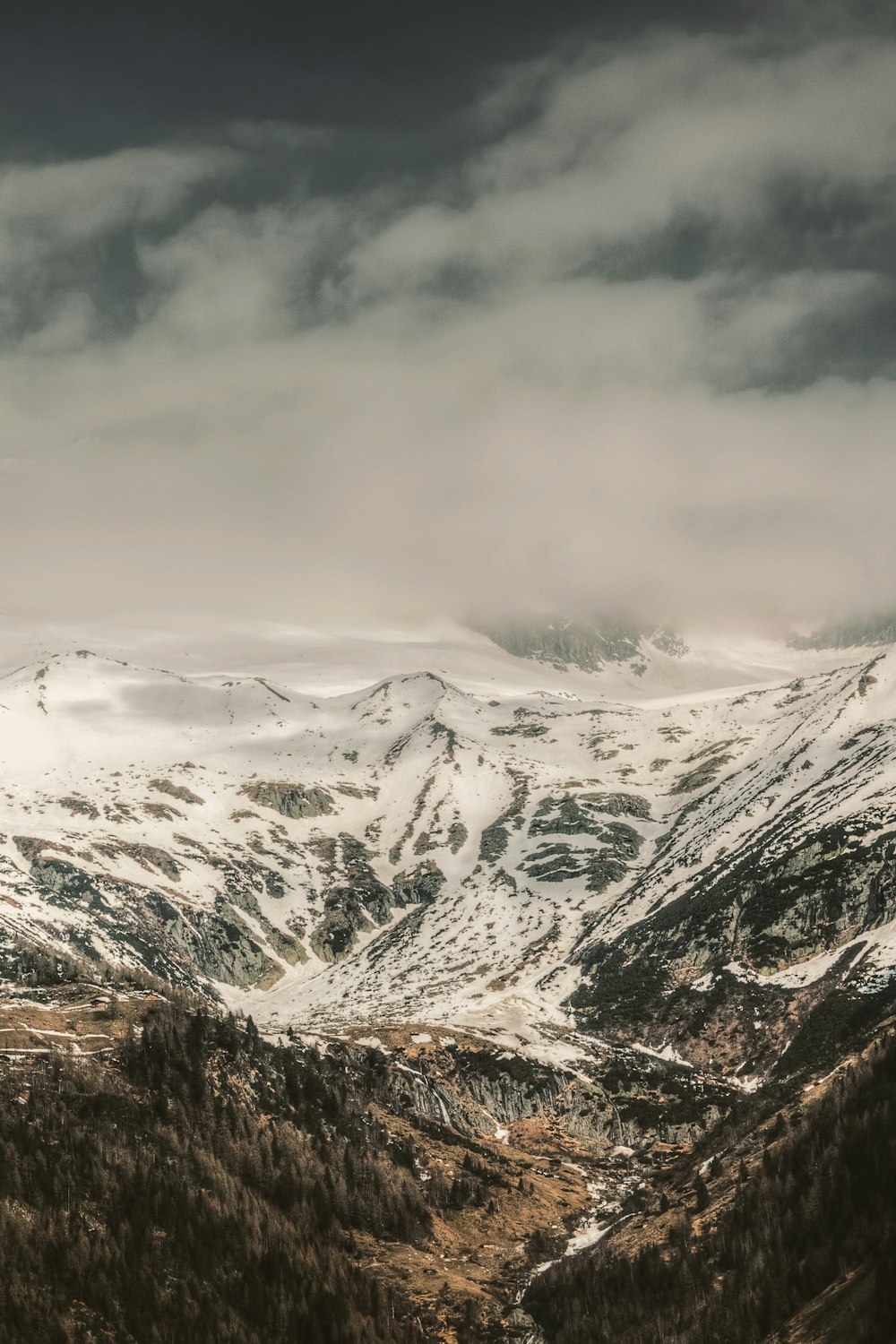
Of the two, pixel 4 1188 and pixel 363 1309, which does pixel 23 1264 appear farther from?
pixel 363 1309

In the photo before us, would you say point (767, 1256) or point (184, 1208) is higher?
point (184, 1208)

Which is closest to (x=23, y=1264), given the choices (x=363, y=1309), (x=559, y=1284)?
(x=363, y=1309)

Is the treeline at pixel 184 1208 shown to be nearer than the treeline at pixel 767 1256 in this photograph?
Yes

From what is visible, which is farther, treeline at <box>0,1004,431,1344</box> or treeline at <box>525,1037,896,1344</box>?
treeline at <box>525,1037,896,1344</box>

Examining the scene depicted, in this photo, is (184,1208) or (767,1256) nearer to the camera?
(767,1256)
